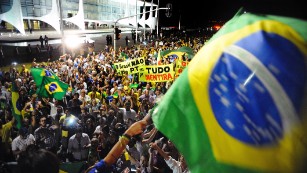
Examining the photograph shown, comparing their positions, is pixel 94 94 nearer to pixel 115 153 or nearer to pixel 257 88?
pixel 115 153

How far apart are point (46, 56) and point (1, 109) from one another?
65.4ft

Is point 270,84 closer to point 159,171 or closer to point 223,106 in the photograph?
point 223,106

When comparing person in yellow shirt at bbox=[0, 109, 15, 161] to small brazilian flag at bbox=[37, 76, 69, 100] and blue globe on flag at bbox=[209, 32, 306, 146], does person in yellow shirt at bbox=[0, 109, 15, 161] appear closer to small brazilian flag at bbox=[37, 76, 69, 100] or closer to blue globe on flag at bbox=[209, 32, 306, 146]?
small brazilian flag at bbox=[37, 76, 69, 100]

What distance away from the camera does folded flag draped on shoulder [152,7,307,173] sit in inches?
90.4

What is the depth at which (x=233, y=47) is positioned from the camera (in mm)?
2695

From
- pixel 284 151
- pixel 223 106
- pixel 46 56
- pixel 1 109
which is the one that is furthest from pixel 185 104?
pixel 46 56

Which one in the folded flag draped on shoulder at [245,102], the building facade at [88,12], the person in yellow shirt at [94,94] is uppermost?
the building facade at [88,12]

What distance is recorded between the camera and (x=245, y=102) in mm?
Result: 2492

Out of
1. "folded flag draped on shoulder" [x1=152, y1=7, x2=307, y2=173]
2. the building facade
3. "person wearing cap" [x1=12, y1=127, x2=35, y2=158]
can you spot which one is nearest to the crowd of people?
"person wearing cap" [x1=12, y1=127, x2=35, y2=158]

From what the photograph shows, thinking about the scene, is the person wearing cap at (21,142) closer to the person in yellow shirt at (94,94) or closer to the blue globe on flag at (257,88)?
the person in yellow shirt at (94,94)

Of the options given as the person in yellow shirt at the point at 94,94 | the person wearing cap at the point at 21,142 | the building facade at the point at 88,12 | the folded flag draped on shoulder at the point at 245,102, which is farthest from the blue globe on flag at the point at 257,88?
the building facade at the point at 88,12

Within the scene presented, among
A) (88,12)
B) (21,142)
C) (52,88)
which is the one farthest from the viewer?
(88,12)

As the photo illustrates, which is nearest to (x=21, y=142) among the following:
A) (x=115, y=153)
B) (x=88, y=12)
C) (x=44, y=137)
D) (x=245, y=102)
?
(x=44, y=137)

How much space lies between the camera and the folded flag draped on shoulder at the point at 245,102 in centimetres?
229
